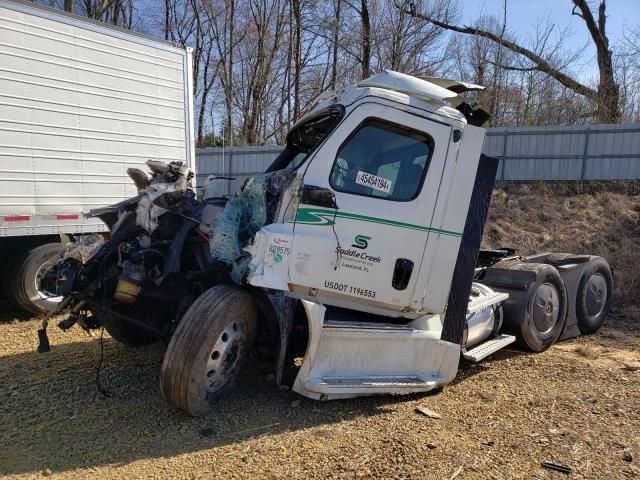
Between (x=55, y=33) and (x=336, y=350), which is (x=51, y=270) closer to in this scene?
(x=336, y=350)

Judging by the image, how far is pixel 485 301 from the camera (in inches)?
212

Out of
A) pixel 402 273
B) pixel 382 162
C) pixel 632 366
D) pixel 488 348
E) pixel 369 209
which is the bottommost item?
pixel 632 366

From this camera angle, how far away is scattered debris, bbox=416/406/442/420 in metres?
4.28

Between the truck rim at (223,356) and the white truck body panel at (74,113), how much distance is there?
4.33m

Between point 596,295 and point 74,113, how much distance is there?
7.41 metres

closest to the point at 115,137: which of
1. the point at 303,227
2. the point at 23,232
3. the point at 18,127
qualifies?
the point at 18,127

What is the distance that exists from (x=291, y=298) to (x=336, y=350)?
1.73ft

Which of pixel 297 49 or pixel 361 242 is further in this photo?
pixel 297 49

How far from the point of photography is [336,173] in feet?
13.8

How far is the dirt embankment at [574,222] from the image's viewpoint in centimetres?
1070

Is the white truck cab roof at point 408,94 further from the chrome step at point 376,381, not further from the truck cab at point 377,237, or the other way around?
the chrome step at point 376,381

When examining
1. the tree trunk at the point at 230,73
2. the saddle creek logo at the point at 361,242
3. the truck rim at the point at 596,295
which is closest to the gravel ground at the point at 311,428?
the saddle creek logo at the point at 361,242

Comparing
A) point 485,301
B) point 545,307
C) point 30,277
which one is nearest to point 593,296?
point 545,307

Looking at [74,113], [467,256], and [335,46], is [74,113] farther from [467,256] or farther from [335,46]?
[335,46]
